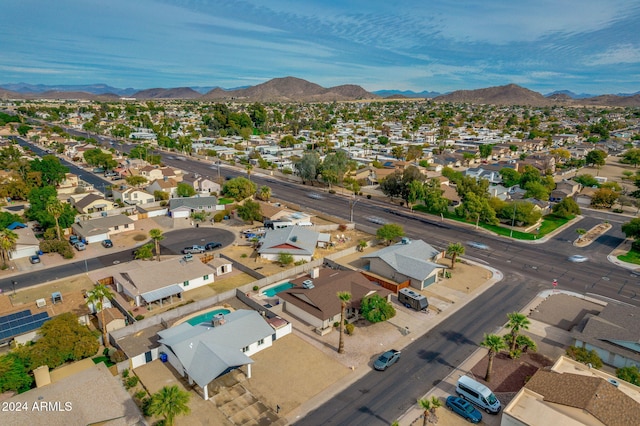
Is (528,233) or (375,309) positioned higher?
(528,233)

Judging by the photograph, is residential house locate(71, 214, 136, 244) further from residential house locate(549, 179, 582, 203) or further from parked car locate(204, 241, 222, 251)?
residential house locate(549, 179, 582, 203)

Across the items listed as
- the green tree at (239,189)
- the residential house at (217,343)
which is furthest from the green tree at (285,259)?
the green tree at (239,189)

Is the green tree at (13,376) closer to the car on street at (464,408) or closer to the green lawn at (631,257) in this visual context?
the car on street at (464,408)

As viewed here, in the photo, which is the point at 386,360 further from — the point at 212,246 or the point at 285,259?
the point at 212,246

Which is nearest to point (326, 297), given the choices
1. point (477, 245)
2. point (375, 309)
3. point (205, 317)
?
point (375, 309)

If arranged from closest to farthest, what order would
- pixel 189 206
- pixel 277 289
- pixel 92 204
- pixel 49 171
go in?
pixel 277 289, pixel 92 204, pixel 189 206, pixel 49 171
